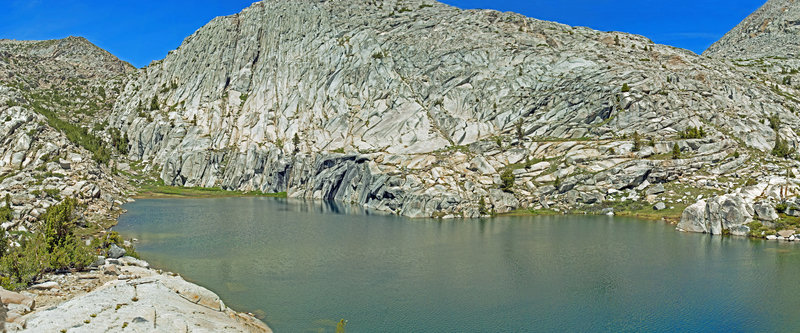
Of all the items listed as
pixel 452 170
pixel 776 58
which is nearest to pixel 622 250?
pixel 452 170

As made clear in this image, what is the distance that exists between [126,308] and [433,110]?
123 m

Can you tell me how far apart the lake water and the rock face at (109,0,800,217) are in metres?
26.9

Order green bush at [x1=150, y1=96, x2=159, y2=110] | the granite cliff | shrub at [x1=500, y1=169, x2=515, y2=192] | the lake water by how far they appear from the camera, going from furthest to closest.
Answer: green bush at [x1=150, y1=96, x2=159, y2=110], shrub at [x1=500, y1=169, x2=515, y2=192], the granite cliff, the lake water

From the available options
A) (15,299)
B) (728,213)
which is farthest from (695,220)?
(15,299)

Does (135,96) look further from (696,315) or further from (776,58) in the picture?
(776,58)

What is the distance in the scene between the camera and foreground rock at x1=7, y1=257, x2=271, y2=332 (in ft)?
89.5

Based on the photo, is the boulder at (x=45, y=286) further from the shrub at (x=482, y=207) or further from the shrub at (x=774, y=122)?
the shrub at (x=774, y=122)

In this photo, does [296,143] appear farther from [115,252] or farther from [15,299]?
[15,299]

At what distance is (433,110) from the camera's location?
148 metres

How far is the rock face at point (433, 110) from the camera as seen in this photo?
109625 mm

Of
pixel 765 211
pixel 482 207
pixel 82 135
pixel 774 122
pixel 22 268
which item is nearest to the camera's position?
pixel 22 268

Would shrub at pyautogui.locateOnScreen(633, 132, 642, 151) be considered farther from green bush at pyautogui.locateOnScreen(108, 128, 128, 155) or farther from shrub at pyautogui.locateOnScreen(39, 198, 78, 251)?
green bush at pyautogui.locateOnScreen(108, 128, 128, 155)

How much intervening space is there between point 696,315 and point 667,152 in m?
82.4

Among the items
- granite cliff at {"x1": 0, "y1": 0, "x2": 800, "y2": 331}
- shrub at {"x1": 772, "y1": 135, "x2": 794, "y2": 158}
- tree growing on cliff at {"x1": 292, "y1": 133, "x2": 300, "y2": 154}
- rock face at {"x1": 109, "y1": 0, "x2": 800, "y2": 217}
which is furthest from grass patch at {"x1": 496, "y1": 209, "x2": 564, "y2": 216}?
tree growing on cliff at {"x1": 292, "y1": 133, "x2": 300, "y2": 154}
